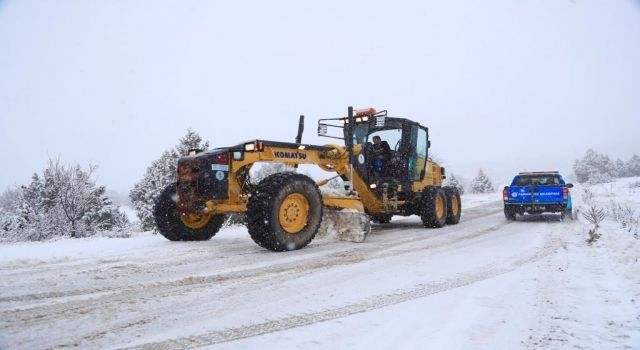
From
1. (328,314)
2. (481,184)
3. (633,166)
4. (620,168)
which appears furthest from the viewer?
(620,168)

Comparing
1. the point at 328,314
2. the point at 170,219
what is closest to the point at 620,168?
the point at 170,219

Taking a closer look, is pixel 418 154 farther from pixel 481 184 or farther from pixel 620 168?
pixel 620 168

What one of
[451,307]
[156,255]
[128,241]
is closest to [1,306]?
[156,255]

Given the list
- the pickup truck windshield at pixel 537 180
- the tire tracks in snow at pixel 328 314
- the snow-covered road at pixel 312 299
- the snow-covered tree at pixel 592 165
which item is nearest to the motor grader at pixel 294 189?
the snow-covered road at pixel 312 299

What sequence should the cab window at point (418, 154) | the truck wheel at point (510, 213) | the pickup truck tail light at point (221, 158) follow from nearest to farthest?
the pickup truck tail light at point (221, 158), the cab window at point (418, 154), the truck wheel at point (510, 213)

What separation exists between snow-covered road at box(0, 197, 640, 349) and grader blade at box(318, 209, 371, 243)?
117cm

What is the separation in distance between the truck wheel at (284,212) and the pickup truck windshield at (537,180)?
8.44 meters

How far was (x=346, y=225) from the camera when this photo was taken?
7.30 m

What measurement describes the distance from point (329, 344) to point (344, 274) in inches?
77.4

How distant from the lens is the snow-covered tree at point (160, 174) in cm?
2648

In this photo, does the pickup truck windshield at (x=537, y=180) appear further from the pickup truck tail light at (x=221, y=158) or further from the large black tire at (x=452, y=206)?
the pickup truck tail light at (x=221, y=158)

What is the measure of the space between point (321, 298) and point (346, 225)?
3816 millimetres

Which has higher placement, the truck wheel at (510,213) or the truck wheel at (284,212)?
the truck wheel at (284,212)

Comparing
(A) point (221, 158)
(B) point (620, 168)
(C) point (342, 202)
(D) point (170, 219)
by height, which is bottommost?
(D) point (170, 219)
